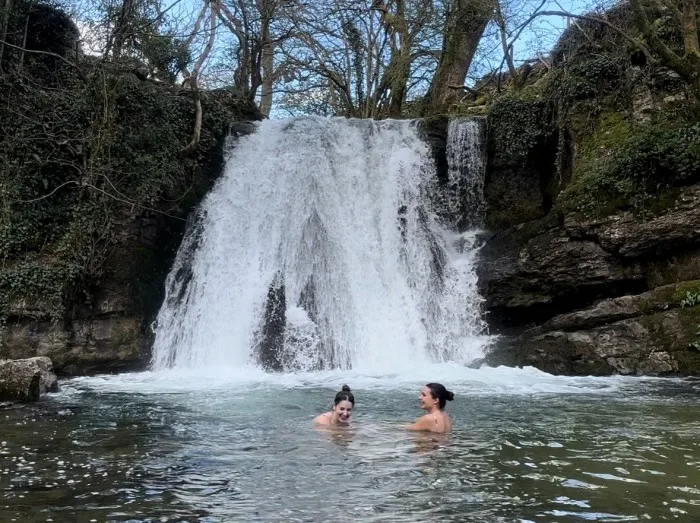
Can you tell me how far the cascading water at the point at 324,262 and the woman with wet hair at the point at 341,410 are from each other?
578 centimetres

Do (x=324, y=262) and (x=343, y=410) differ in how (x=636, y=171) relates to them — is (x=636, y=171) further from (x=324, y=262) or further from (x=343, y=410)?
(x=343, y=410)

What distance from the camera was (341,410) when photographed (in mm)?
6430

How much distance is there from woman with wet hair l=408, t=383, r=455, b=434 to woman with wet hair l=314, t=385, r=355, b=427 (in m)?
0.66

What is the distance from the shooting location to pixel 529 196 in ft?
51.2

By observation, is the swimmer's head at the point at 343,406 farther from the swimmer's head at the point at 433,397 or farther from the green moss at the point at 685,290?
the green moss at the point at 685,290

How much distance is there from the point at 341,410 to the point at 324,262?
26.8ft

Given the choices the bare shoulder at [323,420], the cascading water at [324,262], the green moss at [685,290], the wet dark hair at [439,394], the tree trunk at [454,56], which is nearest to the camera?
the wet dark hair at [439,394]

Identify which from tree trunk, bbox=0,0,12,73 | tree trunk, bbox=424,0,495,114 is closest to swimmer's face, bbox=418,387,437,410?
tree trunk, bbox=0,0,12,73

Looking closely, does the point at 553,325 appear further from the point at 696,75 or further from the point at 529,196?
the point at 696,75

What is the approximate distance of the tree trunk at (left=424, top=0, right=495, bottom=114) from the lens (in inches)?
816

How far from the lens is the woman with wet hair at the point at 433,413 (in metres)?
6.21

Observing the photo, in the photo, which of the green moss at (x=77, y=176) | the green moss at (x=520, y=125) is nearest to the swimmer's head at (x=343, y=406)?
the green moss at (x=77, y=176)

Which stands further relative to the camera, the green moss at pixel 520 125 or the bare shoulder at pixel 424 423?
the green moss at pixel 520 125

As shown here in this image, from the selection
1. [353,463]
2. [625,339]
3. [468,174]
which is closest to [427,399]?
[353,463]
